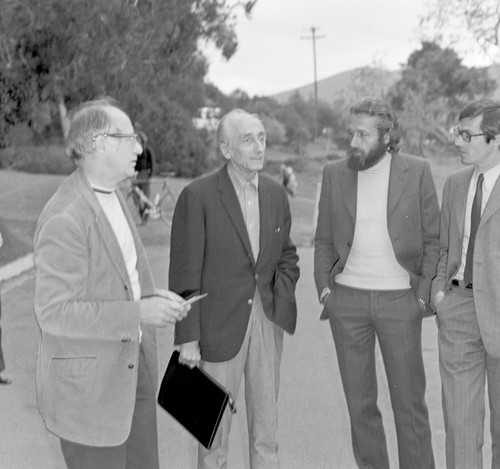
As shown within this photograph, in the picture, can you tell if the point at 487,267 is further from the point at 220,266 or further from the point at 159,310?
the point at 159,310

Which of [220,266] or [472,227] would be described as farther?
[220,266]

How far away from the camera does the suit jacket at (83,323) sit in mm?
2857

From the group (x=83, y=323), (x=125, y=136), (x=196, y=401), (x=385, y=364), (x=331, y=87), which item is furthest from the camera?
(x=331, y=87)

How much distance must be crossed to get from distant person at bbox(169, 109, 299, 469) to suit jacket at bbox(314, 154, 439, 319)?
0.26 meters

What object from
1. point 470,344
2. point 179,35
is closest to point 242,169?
point 470,344

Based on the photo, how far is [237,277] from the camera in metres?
4.12

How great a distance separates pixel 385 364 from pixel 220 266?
39.0 inches

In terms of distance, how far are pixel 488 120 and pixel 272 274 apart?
4.01 feet

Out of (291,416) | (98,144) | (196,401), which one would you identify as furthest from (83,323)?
(291,416)

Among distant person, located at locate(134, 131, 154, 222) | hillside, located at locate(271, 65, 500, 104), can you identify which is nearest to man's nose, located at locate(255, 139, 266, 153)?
distant person, located at locate(134, 131, 154, 222)

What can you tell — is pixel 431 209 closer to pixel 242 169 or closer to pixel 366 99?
pixel 366 99

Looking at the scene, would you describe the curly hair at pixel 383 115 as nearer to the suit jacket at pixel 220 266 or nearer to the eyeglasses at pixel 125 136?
the suit jacket at pixel 220 266

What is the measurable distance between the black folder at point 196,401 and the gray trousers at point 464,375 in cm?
105

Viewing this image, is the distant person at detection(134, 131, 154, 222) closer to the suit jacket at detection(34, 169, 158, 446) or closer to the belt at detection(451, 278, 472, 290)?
the belt at detection(451, 278, 472, 290)
